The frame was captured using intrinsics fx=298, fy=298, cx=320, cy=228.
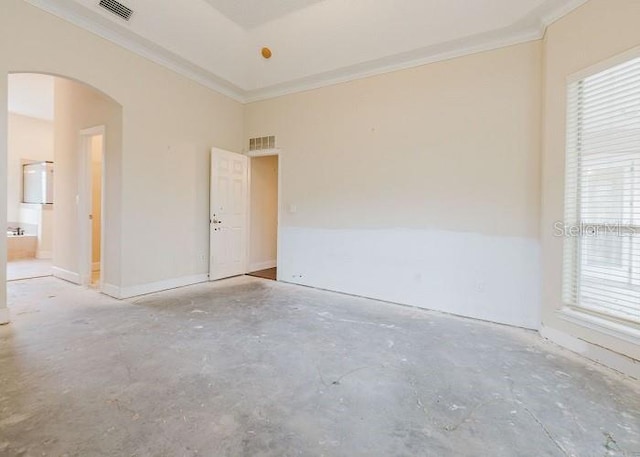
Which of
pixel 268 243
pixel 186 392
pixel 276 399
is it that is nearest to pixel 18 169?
pixel 268 243

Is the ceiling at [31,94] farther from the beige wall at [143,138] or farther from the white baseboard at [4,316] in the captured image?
the white baseboard at [4,316]

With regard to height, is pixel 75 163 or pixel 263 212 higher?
pixel 75 163

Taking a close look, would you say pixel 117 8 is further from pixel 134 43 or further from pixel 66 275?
pixel 66 275

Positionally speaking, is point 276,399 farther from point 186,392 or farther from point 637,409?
point 637,409

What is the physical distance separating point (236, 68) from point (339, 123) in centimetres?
191

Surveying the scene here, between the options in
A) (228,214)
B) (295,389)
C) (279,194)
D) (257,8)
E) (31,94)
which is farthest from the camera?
(31,94)

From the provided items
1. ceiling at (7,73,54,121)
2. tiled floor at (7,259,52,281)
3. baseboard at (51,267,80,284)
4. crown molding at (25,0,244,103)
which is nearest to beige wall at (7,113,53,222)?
ceiling at (7,73,54,121)

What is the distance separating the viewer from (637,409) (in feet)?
6.24

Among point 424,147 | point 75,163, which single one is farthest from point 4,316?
point 424,147

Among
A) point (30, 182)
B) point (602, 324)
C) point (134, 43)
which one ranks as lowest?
point (602, 324)

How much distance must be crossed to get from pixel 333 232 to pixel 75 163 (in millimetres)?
4197

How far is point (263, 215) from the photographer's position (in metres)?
6.21

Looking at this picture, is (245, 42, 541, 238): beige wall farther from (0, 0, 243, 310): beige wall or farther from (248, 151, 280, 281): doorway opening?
(0, 0, 243, 310): beige wall

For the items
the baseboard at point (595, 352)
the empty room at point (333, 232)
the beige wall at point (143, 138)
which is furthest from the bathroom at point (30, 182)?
the baseboard at point (595, 352)
